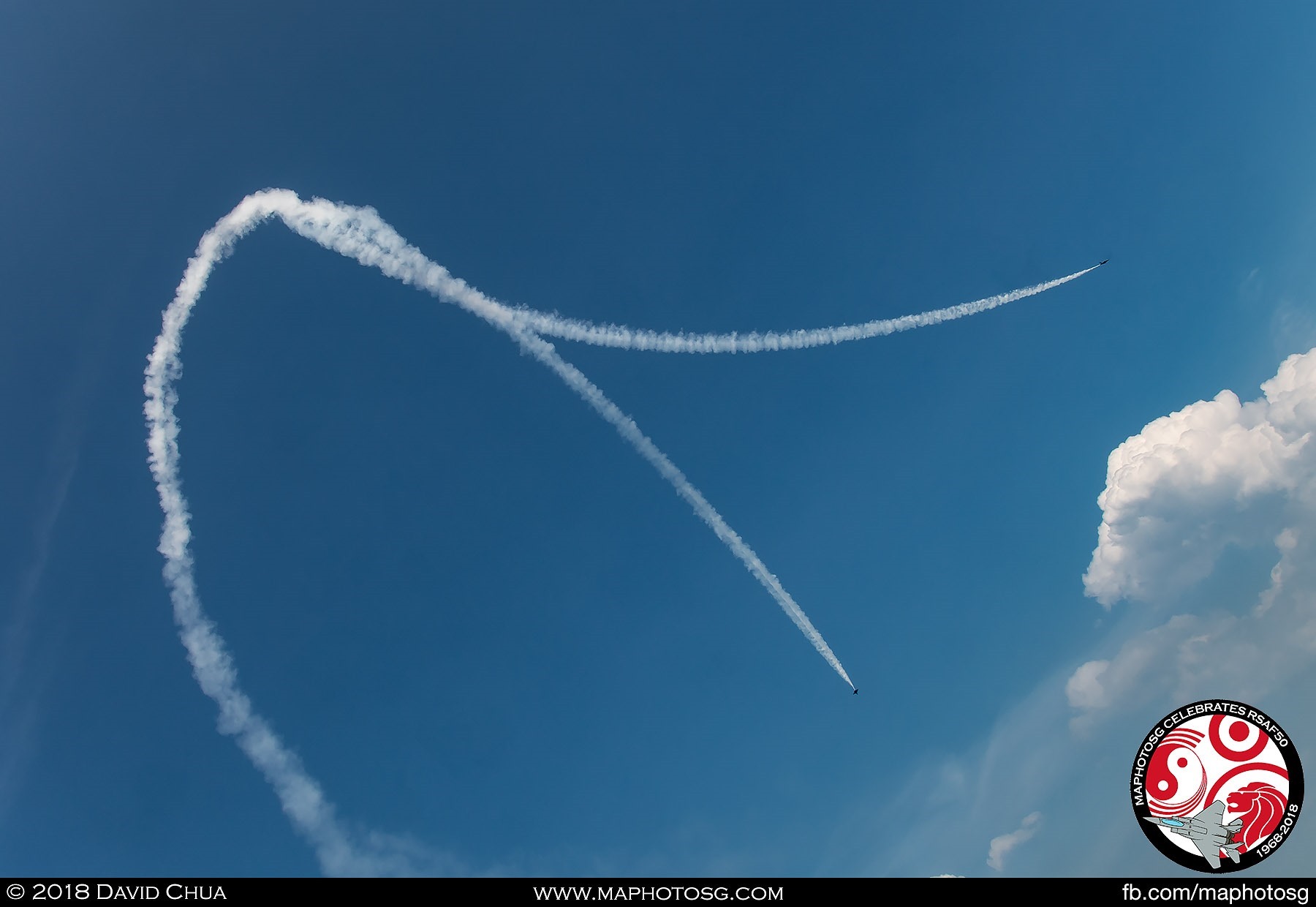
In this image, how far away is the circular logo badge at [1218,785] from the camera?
35000 millimetres

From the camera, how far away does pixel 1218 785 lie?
36406 mm

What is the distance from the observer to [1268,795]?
35.3m

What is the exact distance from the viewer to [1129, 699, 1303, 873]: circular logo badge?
35000 mm
